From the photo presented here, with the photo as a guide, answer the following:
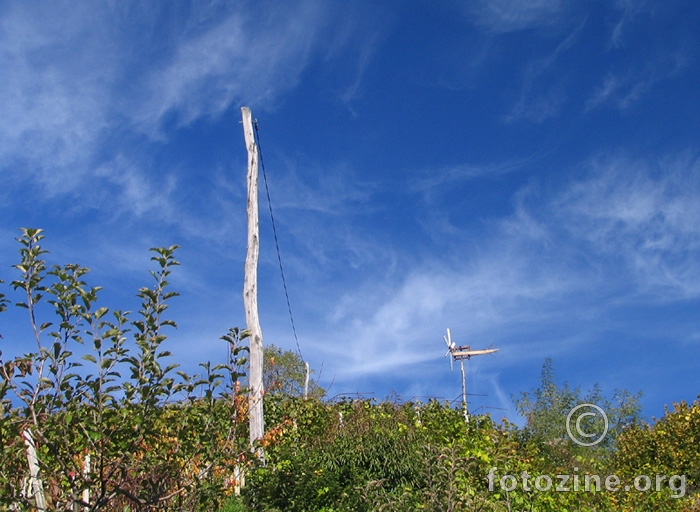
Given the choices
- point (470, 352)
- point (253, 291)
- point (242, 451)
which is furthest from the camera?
point (470, 352)

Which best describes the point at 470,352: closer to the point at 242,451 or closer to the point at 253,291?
the point at 253,291

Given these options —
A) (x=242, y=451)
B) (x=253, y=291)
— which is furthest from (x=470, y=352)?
(x=242, y=451)

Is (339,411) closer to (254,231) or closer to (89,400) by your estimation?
(254,231)

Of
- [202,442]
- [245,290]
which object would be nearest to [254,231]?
[245,290]

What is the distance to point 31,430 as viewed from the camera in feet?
10.9

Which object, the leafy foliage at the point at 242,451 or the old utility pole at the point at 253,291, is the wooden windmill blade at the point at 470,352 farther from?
the old utility pole at the point at 253,291

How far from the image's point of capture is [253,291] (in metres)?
11.3

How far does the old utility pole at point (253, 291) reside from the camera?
10859 millimetres

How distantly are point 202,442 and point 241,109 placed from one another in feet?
32.2

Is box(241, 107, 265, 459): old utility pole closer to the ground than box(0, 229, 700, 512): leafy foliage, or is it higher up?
higher up

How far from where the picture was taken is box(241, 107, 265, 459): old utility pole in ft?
35.6

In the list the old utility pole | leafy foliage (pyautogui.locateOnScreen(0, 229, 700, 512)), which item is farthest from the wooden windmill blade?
the old utility pole

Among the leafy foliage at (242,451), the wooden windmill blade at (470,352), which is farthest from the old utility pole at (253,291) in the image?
the wooden windmill blade at (470,352)

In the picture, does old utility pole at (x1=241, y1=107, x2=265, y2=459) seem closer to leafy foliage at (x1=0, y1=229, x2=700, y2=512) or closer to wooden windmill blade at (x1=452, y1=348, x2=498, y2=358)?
leafy foliage at (x1=0, y1=229, x2=700, y2=512)
